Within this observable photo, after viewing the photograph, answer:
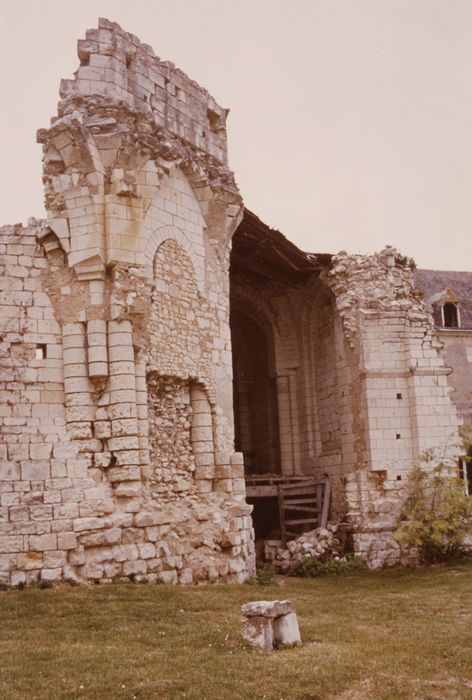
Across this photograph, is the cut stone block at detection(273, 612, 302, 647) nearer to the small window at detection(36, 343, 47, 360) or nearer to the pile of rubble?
the small window at detection(36, 343, 47, 360)

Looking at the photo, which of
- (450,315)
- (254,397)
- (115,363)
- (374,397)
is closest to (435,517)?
(374,397)

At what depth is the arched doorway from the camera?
19750 millimetres

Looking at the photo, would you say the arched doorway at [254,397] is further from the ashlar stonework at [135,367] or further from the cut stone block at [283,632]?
the cut stone block at [283,632]

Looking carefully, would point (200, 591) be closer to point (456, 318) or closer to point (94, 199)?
point (94, 199)

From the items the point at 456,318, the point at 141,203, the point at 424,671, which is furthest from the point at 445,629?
the point at 456,318

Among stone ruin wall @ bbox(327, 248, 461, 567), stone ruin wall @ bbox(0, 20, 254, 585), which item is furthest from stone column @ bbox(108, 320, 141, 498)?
stone ruin wall @ bbox(327, 248, 461, 567)

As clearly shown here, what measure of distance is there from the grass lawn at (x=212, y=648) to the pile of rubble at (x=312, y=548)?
4.67 meters

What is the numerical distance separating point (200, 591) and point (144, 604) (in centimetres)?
135

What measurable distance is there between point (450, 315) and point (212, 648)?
18.5 metres

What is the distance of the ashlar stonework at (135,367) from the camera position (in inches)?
440

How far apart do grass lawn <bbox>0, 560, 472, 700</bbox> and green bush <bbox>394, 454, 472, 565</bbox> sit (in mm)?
3526

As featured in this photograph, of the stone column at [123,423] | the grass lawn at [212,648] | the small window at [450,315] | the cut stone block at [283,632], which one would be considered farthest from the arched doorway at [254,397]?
the cut stone block at [283,632]

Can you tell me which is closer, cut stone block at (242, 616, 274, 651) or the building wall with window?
cut stone block at (242, 616, 274, 651)

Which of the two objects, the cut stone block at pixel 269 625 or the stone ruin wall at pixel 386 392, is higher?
the stone ruin wall at pixel 386 392
